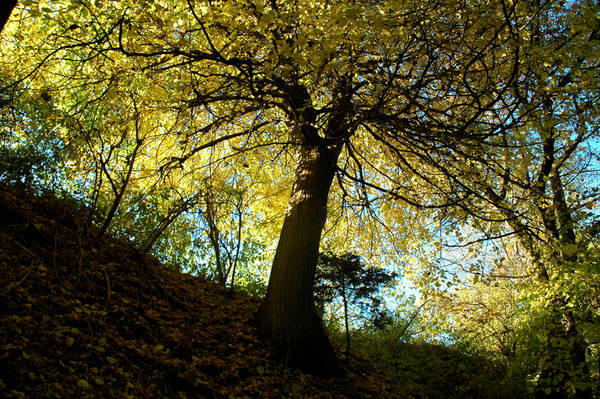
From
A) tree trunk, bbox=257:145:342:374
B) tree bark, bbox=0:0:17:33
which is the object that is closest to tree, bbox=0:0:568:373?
tree trunk, bbox=257:145:342:374

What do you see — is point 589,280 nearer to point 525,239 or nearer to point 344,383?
point 525,239

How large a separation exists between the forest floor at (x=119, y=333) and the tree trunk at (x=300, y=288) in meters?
0.22

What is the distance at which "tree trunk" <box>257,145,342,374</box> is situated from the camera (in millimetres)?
4559

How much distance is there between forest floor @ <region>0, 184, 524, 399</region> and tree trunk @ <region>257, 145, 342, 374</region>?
22 centimetres

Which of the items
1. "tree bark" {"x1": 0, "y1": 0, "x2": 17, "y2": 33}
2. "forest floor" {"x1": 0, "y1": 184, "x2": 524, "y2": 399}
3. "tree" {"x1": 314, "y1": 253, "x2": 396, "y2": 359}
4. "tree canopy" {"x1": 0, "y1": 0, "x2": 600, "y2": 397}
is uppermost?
"tree canopy" {"x1": 0, "y1": 0, "x2": 600, "y2": 397}

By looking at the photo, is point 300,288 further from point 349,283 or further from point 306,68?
point 306,68

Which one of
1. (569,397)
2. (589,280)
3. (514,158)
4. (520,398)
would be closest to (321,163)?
(514,158)

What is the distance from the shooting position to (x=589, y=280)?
4691 mm

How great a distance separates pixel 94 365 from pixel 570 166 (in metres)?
9.70

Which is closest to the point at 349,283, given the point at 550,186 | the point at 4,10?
the point at 550,186

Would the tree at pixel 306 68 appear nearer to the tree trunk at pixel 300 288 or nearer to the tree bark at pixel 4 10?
the tree trunk at pixel 300 288

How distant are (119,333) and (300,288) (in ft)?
7.13

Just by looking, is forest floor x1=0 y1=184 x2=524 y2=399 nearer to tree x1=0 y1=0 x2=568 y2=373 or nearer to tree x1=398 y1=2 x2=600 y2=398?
tree x1=0 y1=0 x2=568 y2=373

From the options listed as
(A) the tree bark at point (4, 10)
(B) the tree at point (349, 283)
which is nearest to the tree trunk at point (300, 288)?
(B) the tree at point (349, 283)
